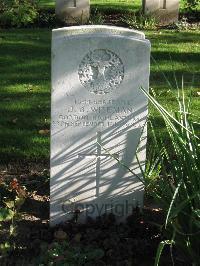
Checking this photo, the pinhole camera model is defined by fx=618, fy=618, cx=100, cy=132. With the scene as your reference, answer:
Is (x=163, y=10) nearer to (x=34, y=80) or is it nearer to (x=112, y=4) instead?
(x=112, y=4)

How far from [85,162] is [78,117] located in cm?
31

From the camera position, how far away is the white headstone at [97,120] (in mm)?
3857

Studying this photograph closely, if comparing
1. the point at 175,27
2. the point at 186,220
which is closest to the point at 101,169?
the point at 186,220

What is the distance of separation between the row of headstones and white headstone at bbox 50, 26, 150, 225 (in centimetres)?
718

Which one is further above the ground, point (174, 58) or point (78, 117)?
point (78, 117)

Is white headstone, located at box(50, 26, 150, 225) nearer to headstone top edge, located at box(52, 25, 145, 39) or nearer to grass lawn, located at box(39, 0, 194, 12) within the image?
headstone top edge, located at box(52, 25, 145, 39)

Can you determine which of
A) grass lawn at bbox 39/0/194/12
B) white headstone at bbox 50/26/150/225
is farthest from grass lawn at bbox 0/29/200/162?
grass lawn at bbox 39/0/194/12

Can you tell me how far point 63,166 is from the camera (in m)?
A: 4.04

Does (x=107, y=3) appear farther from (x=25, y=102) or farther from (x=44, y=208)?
(x=44, y=208)

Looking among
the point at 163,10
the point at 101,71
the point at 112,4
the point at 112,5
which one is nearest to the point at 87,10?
the point at 163,10

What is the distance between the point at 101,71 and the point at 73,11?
23.8 feet

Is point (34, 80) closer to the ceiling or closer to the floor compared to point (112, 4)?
closer to the floor

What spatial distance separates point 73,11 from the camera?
11.0 metres

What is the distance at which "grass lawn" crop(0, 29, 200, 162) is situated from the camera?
5.55 m
